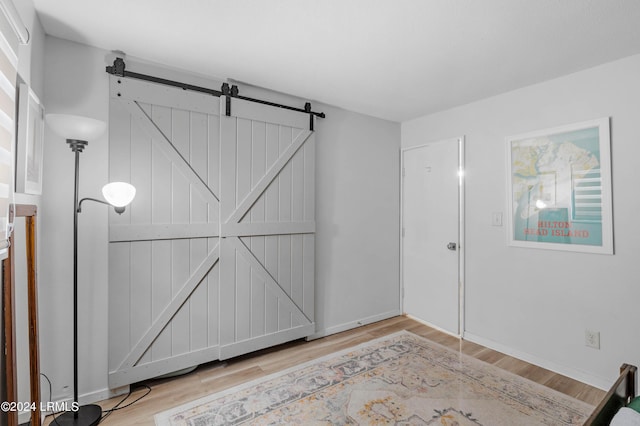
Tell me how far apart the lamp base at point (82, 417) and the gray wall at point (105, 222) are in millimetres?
133

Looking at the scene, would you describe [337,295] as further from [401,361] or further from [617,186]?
[617,186]

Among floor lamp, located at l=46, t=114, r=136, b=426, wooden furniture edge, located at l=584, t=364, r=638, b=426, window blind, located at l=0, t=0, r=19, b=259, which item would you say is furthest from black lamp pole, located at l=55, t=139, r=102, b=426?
wooden furniture edge, located at l=584, t=364, r=638, b=426

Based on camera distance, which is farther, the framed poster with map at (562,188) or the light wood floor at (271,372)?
the framed poster with map at (562,188)

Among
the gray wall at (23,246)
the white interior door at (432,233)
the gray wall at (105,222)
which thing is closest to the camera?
the gray wall at (23,246)

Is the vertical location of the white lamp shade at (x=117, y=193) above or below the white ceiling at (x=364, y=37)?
below

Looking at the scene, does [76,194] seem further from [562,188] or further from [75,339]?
[562,188]

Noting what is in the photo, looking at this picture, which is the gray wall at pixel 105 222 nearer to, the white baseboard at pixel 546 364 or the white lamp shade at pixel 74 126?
the white lamp shade at pixel 74 126

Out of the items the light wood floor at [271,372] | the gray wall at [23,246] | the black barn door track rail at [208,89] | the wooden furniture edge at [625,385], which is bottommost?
the light wood floor at [271,372]

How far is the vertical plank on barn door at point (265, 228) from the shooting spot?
2.65 metres

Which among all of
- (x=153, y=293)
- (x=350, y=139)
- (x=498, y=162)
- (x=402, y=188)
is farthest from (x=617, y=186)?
(x=153, y=293)

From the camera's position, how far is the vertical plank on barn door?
8.70 feet

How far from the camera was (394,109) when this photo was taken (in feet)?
11.4
